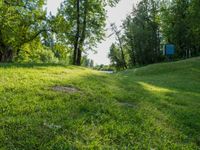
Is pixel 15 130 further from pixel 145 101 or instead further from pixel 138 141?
pixel 145 101

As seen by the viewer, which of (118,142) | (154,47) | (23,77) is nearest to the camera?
(118,142)

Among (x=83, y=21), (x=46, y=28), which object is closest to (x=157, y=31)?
(x=83, y=21)

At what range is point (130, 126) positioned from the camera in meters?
9.45

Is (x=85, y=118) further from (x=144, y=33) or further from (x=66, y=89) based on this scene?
(x=144, y=33)

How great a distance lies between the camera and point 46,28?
32.6 m

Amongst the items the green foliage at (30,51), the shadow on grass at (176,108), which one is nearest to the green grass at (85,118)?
the shadow on grass at (176,108)

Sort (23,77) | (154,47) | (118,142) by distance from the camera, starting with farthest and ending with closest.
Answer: (154,47) → (23,77) → (118,142)

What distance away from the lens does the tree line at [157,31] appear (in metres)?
59.0

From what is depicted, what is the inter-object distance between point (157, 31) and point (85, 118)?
6109 cm

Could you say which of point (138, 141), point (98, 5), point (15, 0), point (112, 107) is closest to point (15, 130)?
point (138, 141)

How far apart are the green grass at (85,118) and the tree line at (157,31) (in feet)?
143

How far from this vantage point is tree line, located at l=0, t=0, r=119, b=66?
100 ft

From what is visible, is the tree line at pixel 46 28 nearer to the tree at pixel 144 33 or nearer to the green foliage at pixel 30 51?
the green foliage at pixel 30 51

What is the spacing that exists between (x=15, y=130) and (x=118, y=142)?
2.52 metres
